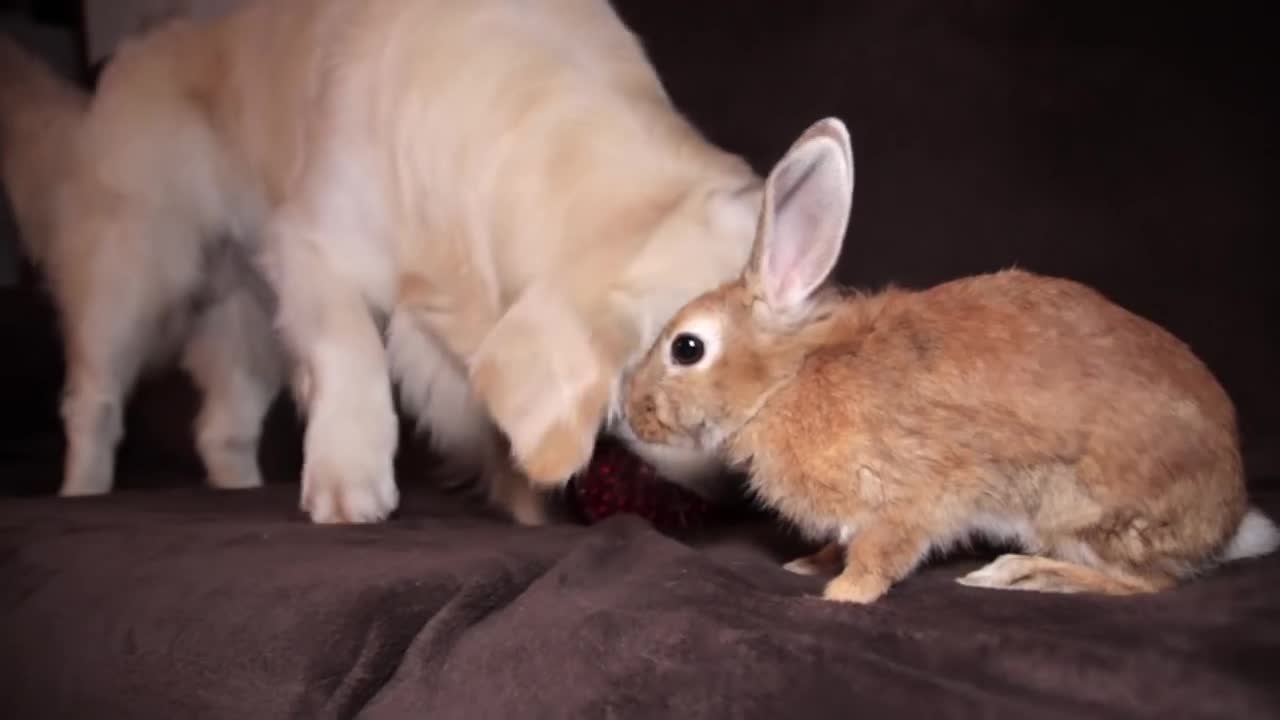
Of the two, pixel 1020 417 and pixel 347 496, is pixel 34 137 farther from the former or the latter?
pixel 1020 417

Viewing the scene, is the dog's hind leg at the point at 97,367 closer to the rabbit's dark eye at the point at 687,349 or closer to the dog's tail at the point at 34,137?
the dog's tail at the point at 34,137

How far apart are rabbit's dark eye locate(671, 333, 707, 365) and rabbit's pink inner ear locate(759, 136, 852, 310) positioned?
0.08 metres

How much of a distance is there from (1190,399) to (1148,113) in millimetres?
873

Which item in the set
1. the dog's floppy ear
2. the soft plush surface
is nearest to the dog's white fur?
the dog's floppy ear

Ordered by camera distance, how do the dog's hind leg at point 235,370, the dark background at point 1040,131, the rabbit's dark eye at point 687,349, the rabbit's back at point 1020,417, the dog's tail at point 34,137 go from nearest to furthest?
the rabbit's back at point 1020,417 < the rabbit's dark eye at point 687,349 < the dark background at point 1040,131 < the dog's tail at point 34,137 < the dog's hind leg at point 235,370

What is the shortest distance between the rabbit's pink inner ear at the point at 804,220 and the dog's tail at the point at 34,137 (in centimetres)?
146

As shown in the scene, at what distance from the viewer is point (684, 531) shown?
148 centimetres

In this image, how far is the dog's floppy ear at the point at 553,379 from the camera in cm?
129

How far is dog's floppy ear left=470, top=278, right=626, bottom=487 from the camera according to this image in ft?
4.24

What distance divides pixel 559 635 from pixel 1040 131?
1.21m

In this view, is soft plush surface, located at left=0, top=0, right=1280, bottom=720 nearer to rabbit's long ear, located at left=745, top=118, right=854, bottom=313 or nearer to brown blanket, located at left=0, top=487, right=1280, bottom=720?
brown blanket, located at left=0, top=487, right=1280, bottom=720

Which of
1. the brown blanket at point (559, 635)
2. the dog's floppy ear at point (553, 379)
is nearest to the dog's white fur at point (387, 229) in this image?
the dog's floppy ear at point (553, 379)

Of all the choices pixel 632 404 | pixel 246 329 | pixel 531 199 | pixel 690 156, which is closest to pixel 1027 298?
pixel 632 404

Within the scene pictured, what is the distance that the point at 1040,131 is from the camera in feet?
5.99
